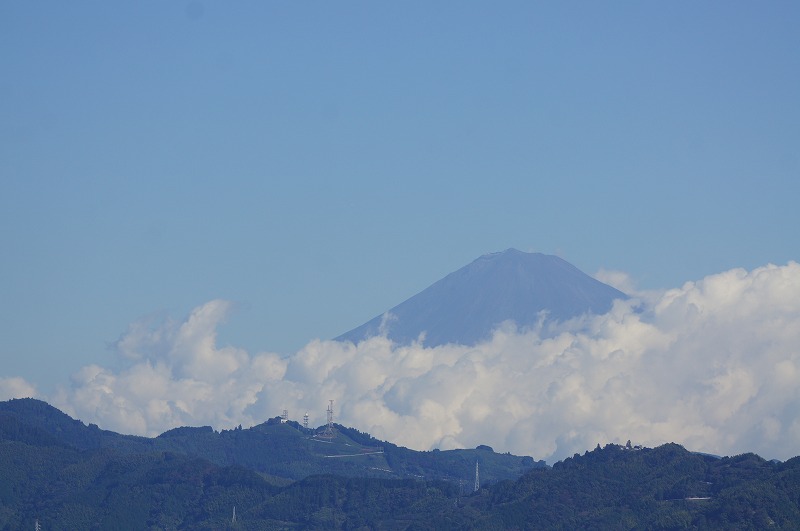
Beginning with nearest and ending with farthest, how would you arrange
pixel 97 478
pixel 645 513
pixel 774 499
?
1. pixel 774 499
2. pixel 645 513
3. pixel 97 478

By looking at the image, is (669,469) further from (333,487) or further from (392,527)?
(333,487)

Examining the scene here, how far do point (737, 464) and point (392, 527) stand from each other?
37708mm

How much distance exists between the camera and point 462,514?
15875 centimetres

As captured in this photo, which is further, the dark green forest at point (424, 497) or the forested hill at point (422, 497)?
the dark green forest at point (424, 497)

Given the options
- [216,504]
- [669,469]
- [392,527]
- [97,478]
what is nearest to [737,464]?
[669,469]

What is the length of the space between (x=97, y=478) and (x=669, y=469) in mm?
76924

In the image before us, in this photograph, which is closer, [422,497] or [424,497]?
[424,497]

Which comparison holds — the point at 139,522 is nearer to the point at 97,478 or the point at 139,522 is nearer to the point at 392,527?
the point at 97,478

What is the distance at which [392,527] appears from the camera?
166250mm

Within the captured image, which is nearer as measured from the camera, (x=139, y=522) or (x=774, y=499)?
(x=774, y=499)

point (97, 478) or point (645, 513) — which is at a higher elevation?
point (97, 478)

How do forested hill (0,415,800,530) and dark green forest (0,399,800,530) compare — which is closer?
forested hill (0,415,800,530)

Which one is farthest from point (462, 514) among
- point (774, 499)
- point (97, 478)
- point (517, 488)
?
point (97, 478)

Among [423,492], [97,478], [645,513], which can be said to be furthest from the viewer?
[97,478]
